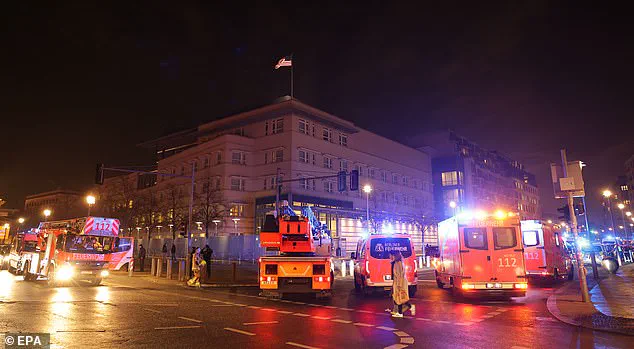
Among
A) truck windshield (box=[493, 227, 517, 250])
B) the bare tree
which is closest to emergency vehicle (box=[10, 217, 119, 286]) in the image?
truck windshield (box=[493, 227, 517, 250])

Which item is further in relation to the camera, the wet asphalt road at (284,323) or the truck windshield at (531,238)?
the truck windshield at (531,238)

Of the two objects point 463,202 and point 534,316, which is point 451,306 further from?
point 463,202

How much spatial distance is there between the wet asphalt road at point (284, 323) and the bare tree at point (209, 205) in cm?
2913

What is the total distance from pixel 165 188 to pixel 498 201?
7213 centimetres

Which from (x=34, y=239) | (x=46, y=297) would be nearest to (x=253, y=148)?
(x=34, y=239)

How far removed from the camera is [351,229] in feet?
176

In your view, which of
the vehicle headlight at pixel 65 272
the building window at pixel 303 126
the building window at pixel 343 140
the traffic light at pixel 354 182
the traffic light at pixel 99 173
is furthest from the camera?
the building window at pixel 343 140

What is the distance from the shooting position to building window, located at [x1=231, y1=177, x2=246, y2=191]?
52044 mm

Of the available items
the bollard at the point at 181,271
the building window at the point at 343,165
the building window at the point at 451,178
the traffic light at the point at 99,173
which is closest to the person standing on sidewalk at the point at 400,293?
the bollard at the point at 181,271

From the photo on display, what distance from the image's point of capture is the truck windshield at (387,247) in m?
16.0

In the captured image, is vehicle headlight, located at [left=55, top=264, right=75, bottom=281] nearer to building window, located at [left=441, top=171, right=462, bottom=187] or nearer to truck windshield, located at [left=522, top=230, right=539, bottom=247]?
truck windshield, located at [left=522, top=230, right=539, bottom=247]

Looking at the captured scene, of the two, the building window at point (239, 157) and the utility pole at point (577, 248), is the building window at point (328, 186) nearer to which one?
the building window at point (239, 157)

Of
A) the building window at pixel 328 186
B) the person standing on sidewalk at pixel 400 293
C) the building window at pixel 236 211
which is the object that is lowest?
the person standing on sidewalk at pixel 400 293

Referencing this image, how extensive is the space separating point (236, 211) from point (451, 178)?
148 ft
